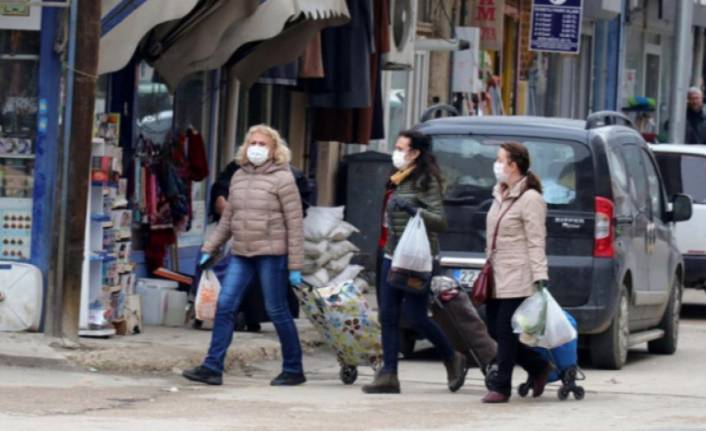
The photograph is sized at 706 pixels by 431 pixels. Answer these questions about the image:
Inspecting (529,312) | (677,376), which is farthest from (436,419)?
(677,376)

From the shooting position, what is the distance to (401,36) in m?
20.1

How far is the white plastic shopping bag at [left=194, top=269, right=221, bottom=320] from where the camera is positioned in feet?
44.7

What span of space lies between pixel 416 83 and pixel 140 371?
1236 centimetres

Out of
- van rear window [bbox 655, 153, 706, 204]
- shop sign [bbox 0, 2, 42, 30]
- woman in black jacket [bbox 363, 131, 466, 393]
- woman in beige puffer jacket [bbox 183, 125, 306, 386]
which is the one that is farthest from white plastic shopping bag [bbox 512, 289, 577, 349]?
van rear window [bbox 655, 153, 706, 204]

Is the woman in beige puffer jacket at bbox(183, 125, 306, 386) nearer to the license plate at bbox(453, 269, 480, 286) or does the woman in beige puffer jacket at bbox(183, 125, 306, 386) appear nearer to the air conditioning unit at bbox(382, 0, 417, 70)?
the license plate at bbox(453, 269, 480, 286)

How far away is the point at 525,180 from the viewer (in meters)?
11.6

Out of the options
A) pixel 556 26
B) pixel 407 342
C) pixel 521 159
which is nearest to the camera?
pixel 521 159

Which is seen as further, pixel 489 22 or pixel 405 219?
pixel 489 22

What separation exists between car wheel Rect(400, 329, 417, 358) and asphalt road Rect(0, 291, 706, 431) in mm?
700

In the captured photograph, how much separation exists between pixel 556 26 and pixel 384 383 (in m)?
14.2

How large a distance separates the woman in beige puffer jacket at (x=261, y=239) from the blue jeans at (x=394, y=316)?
62cm

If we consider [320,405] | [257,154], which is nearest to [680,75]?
[257,154]

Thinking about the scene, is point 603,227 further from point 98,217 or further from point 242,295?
point 98,217

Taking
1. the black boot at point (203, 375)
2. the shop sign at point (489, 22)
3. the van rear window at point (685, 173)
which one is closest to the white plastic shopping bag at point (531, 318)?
the black boot at point (203, 375)
